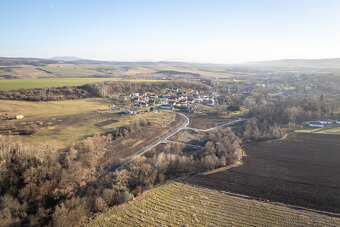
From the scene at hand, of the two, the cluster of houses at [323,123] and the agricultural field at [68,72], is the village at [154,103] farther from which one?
the agricultural field at [68,72]

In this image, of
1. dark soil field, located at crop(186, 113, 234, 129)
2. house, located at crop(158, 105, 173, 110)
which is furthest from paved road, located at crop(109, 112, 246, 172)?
house, located at crop(158, 105, 173, 110)

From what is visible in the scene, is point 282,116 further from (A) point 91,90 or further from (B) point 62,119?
(A) point 91,90

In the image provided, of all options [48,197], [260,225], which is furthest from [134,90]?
[260,225]

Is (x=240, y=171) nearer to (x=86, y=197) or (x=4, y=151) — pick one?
(x=86, y=197)

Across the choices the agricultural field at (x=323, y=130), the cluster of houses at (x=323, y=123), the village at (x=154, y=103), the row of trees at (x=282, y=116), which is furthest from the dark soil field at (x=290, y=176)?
the village at (x=154, y=103)

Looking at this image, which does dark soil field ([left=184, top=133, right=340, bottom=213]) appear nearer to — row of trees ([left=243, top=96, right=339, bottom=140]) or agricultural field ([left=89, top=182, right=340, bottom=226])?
agricultural field ([left=89, top=182, right=340, bottom=226])

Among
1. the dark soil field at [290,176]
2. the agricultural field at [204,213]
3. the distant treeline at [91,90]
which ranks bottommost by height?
the agricultural field at [204,213]

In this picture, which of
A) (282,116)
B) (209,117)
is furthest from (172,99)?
(282,116)
